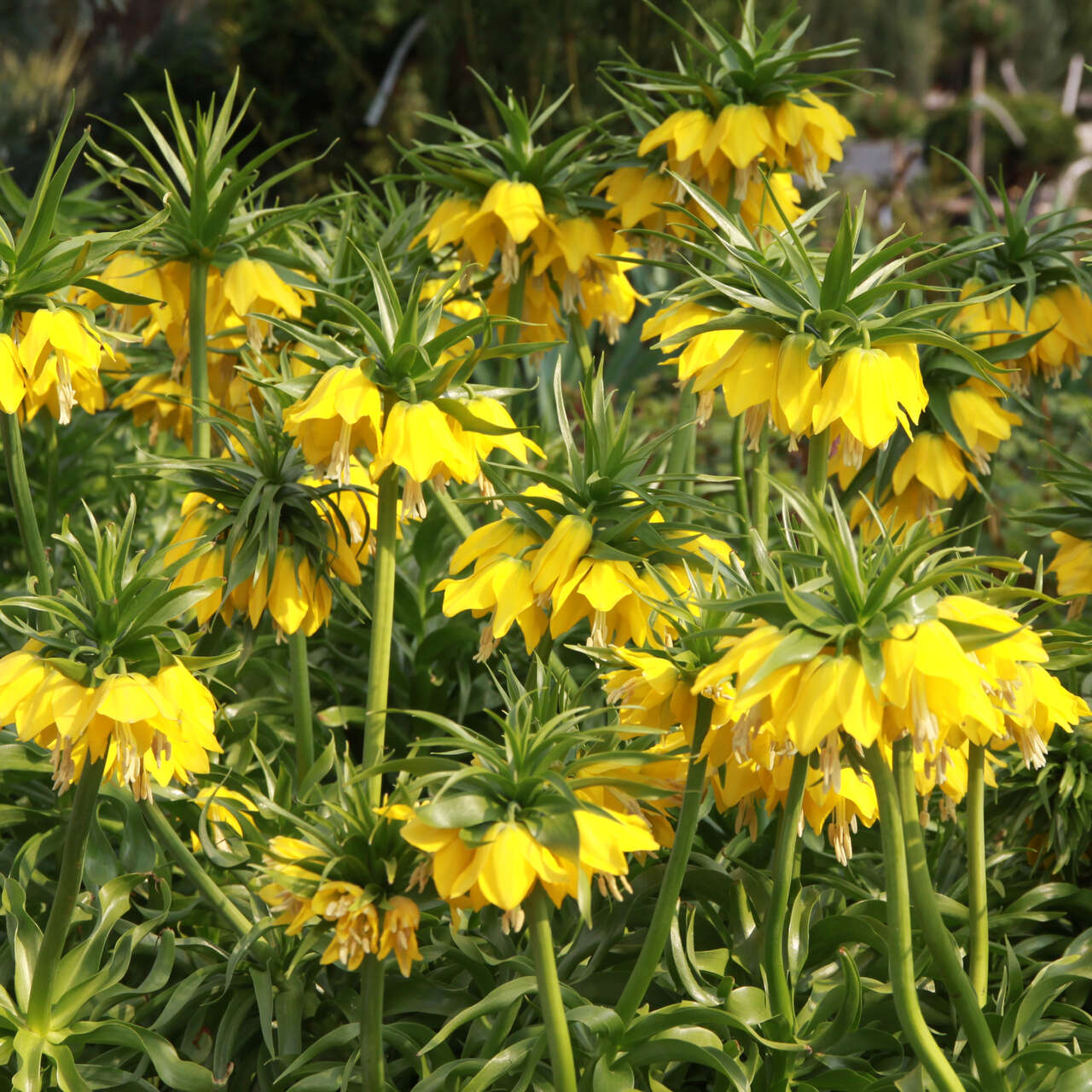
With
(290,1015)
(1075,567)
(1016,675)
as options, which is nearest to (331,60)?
(1075,567)

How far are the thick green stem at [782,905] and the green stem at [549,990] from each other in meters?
0.24

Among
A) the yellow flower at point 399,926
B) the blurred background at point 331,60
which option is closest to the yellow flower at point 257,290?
the yellow flower at point 399,926

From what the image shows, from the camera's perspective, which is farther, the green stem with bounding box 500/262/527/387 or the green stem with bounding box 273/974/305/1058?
the green stem with bounding box 500/262/527/387

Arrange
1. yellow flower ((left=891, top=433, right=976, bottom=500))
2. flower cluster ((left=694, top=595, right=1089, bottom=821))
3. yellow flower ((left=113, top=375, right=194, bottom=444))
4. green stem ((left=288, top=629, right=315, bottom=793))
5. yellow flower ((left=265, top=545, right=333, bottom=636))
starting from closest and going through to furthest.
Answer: flower cluster ((left=694, top=595, right=1089, bottom=821)) → yellow flower ((left=265, top=545, right=333, bottom=636)) → green stem ((left=288, top=629, right=315, bottom=793)) → yellow flower ((left=891, top=433, right=976, bottom=500)) → yellow flower ((left=113, top=375, right=194, bottom=444))

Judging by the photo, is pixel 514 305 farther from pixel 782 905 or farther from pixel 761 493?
pixel 782 905

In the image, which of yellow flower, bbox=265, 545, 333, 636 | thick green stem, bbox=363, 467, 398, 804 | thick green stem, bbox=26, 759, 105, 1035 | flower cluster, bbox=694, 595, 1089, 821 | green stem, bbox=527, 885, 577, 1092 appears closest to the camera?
flower cluster, bbox=694, 595, 1089, 821

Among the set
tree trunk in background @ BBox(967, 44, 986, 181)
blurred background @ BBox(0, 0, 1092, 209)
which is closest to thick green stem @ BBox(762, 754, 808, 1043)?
blurred background @ BBox(0, 0, 1092, 209)

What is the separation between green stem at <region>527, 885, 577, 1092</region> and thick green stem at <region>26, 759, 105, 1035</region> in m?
0.45

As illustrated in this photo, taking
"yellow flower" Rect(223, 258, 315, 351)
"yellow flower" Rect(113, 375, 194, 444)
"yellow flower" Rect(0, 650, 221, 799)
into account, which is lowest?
"yellow flower" Rect(113, 375, 194, 444)

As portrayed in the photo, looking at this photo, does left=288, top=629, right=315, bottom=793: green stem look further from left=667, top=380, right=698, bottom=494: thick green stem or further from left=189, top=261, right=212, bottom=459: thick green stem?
left=667, top=380, right=698, bottom=494: thick green stem

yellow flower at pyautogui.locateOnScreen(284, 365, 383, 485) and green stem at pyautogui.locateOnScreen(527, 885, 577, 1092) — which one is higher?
yellow flower at pyautogui.locateOnScreen(284, 365, 383, 485)

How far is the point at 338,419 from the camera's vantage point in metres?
1.31

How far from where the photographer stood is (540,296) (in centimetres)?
212

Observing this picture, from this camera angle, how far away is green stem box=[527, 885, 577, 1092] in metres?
1.01
